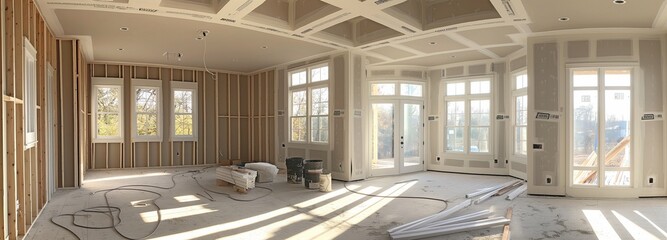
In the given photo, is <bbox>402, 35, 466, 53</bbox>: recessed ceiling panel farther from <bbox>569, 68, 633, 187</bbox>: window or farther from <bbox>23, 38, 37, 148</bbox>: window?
<bbox>23, 38, 37, 148</bbox>: window

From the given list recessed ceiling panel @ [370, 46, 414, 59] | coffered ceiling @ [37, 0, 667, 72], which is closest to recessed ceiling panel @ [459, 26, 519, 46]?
coffered ceiling @ [37, 0, 667, 72]

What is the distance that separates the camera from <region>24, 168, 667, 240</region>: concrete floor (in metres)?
4.46

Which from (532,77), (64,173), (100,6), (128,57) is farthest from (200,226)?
(128,57)

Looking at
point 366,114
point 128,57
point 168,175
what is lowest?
point 168,175

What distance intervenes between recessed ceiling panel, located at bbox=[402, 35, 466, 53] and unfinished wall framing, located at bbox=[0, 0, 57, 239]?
235 inches

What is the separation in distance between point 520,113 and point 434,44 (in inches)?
112

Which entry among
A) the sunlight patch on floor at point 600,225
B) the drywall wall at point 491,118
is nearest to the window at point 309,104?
the drywall wall at point 491,118

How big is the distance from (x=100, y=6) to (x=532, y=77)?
7.03 metres

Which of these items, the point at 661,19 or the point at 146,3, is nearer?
the point at 146,3

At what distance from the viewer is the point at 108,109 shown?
10578 mm

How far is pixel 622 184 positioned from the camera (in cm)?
660

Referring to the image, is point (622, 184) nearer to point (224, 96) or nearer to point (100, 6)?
point (100, 6)

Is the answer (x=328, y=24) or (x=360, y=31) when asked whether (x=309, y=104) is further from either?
(x=328, y=24)

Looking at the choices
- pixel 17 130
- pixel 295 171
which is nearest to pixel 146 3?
pixel 17 130
